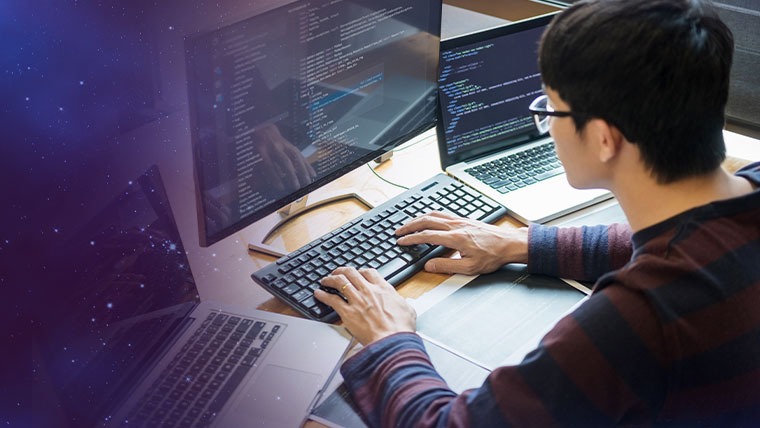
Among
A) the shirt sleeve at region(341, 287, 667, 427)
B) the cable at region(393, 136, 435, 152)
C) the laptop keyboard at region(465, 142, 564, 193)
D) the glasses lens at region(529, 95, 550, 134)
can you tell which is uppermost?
the glasses lens at region(529, 95, 550, 134)

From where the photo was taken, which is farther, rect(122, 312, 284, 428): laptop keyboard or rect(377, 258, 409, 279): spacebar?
rect(377, 258, 409, 279): spacebar

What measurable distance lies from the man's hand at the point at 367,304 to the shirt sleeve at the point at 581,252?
26 cm

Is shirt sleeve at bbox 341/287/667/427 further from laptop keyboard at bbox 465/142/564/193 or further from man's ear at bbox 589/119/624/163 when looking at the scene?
laptop keyboard at bbox 465/142/564/193

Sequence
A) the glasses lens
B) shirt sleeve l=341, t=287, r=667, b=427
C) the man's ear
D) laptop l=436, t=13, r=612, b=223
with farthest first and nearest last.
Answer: laptop l=436, t=13, r=612, b=223 < the glasses lens < the man's ear < shirt sleeve l=341, t=287, r=667, b=427

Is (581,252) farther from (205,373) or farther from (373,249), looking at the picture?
(205,373)

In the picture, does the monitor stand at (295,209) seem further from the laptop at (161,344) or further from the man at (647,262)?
the man at (647,262)

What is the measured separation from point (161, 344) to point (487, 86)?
830 mm

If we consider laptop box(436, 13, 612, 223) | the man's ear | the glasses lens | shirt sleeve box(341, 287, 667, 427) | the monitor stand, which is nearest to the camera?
shirt sleeve box(341, 287, 667, 427)

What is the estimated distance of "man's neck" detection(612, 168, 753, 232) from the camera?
882 mm

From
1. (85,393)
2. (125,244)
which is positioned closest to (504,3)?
(125,244)

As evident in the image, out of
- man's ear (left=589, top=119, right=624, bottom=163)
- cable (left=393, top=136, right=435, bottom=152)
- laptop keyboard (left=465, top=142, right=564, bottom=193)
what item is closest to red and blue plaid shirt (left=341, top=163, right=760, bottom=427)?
man's ear (left=589, top=119, right=624, bottom=163)

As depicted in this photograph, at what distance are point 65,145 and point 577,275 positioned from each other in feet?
2.78

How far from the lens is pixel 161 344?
1039 millimetres

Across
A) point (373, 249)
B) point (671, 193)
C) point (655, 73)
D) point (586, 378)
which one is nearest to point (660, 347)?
point (586, 378)
